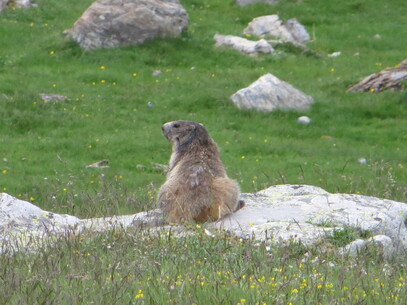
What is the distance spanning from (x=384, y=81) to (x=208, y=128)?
17.7 feet

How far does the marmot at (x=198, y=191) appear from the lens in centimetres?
945

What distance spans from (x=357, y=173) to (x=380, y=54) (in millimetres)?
10669

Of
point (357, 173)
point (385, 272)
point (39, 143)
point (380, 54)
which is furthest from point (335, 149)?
point (385, 272)

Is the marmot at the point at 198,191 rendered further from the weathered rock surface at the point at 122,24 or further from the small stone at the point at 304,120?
the weathered rock surface at the point at 122,24

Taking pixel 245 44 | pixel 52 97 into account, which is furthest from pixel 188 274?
pixel 245 44

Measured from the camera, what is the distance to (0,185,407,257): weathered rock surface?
823 centimetres

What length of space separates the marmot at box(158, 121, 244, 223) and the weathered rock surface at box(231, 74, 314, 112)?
11202 millimetres

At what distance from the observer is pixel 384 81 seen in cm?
2258

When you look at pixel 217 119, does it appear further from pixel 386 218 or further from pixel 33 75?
pixel 386 218

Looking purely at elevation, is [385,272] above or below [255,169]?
above

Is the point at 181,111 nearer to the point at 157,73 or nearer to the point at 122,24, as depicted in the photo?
the point at 157,73

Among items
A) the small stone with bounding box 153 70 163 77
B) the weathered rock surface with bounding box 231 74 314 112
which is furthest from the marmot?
the small stone with bounding box 153 70 163 77

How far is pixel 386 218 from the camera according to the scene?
904 cm

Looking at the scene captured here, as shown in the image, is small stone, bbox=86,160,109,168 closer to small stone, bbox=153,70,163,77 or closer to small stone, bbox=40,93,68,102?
small stone, bbox=40,93,68,102
